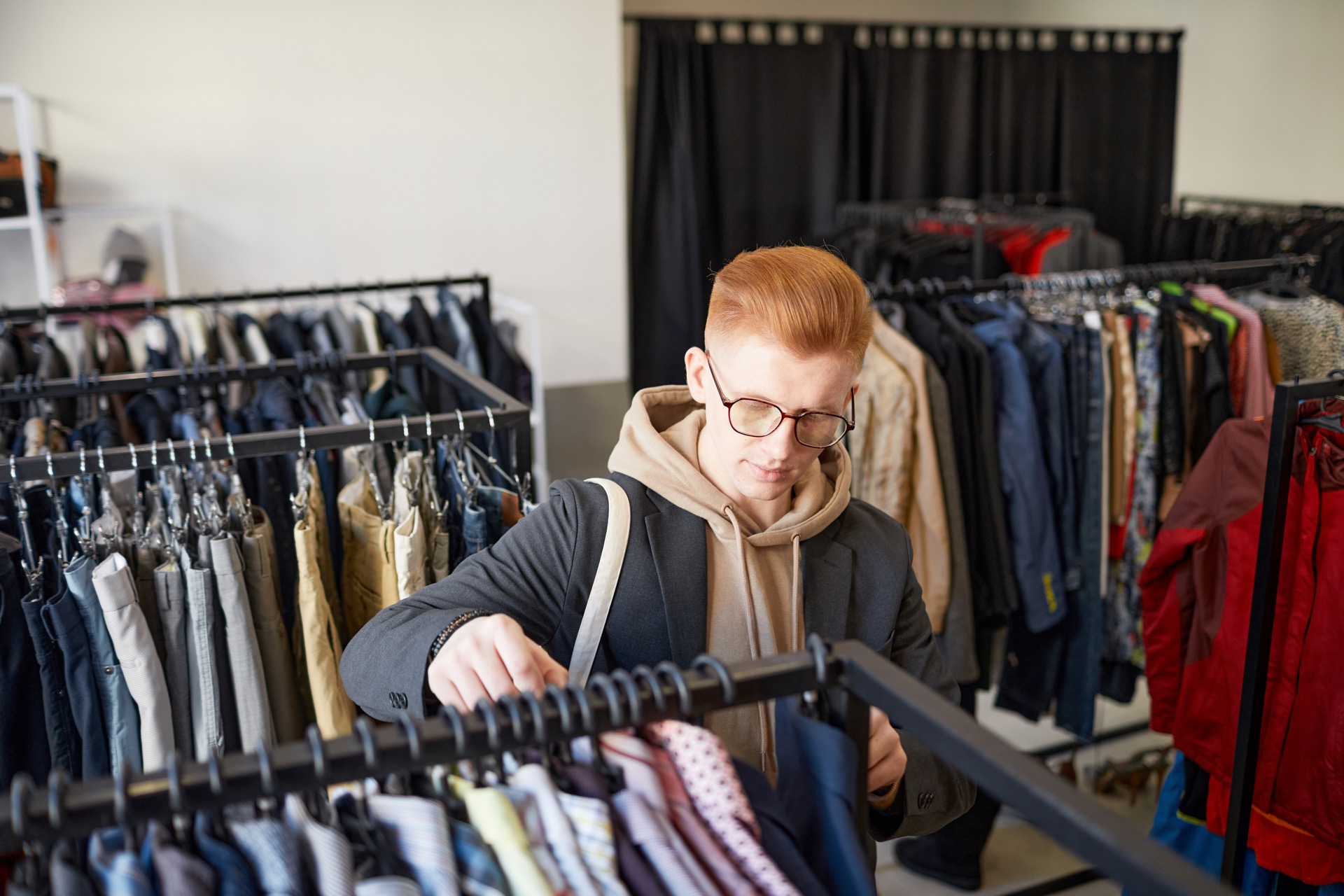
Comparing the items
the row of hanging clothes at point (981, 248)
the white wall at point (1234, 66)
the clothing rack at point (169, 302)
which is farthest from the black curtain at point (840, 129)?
the clothing rack at point (169, 302)

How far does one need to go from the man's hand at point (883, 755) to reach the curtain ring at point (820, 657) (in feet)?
0.57

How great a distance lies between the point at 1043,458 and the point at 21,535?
6.64 feet

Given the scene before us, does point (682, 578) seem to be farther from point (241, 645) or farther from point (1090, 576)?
point (1090, 576)

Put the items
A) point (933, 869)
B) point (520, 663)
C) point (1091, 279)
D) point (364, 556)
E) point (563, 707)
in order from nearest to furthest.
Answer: point (563, 707)
point (520, 663)
point (364, 556)
point (933, 869)
point (1091, 279)

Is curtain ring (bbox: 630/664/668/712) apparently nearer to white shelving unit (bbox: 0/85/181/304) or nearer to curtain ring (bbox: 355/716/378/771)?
curtain ring (bbox: 355/716/378/771)

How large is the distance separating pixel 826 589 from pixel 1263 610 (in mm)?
1007

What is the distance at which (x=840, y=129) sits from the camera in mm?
5102

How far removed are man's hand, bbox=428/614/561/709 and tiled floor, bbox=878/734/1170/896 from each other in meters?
1.84

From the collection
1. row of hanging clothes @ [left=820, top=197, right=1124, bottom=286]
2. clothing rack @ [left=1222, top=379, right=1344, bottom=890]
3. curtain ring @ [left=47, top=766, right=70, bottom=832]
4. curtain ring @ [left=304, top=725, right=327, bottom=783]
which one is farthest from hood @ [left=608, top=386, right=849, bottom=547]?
row of hanging clothes @ [left=820, top=197, right=1124, bottom=286]

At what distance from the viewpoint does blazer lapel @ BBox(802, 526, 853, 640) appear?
1251 millimetres

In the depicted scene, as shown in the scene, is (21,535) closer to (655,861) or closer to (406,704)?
(406,704)

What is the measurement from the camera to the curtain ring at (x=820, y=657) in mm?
832

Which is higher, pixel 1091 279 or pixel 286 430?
pixel 1091 279

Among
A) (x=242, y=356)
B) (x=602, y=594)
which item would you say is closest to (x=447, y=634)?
(x=602, y=594)
